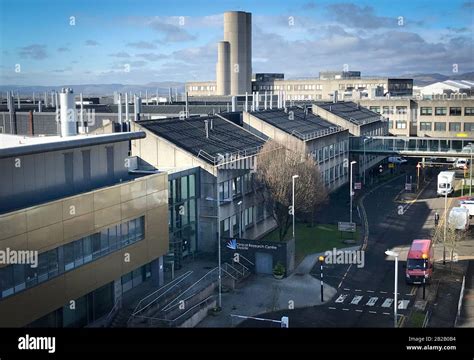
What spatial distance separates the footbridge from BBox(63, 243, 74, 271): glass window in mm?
37023

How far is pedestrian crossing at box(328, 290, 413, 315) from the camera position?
2269cm

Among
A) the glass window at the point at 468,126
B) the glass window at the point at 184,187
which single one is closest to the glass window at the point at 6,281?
the glass window at the point at 184,187

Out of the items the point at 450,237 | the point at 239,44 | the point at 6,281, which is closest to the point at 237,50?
the point at 239,44

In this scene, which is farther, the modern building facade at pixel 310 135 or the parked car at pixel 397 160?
the parked car at pixel 397 160

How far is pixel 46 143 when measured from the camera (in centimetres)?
1883

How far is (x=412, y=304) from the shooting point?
2314cm

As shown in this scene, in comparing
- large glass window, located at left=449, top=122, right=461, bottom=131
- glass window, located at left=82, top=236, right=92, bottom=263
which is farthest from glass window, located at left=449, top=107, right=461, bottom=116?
glass window, located at left=82, top=236, right=92, bottom=263

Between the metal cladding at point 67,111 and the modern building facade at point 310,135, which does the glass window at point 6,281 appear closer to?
the metal cladding at point 67,111

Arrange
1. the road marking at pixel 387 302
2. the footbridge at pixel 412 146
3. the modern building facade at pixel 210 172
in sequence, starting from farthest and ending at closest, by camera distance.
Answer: the footbridge at pixel 412 146
the modern building facade at pixel 210 172
the road marking at pixel 387 302

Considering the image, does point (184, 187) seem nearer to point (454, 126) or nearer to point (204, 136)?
point (204, 136)

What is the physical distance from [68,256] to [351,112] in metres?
47.3

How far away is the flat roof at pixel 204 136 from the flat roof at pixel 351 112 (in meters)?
19.8

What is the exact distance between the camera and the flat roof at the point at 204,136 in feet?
103
